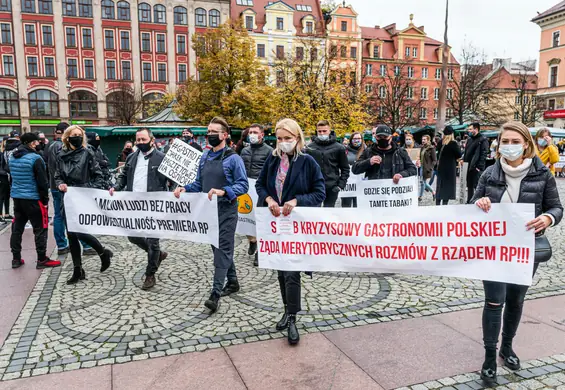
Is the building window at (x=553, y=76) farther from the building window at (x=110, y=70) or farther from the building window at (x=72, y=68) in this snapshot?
the building window at (x=72, y=68)

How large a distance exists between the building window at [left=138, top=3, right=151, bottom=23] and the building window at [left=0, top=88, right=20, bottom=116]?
16.9 m

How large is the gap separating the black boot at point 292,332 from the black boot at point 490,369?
1536mm

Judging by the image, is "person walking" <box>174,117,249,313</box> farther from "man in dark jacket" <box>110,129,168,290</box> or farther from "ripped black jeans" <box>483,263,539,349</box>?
"ripped black jeans" <box>483,263,539,349</box>

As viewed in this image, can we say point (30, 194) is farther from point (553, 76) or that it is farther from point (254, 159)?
point (553, 76)

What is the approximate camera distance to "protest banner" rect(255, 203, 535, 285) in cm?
340

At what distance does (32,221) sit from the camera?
663 cm

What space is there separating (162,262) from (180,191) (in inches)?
87.5

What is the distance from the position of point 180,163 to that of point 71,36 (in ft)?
180

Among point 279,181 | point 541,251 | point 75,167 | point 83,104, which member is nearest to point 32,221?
point 75,167

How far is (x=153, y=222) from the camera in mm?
5422

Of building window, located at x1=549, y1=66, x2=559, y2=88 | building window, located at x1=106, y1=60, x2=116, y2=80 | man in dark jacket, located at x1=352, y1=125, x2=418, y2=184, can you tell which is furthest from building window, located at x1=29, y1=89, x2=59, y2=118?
building window, located at x1=549, y1=66, x2=559, y2=88

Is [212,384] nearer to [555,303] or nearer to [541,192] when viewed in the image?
[541,192]

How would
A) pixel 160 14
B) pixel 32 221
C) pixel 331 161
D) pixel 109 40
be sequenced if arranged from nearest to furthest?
pixel 32 221
pixel 331 161
pixel 109 40
pixel 160 14

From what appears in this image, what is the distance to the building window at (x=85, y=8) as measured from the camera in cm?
5234
